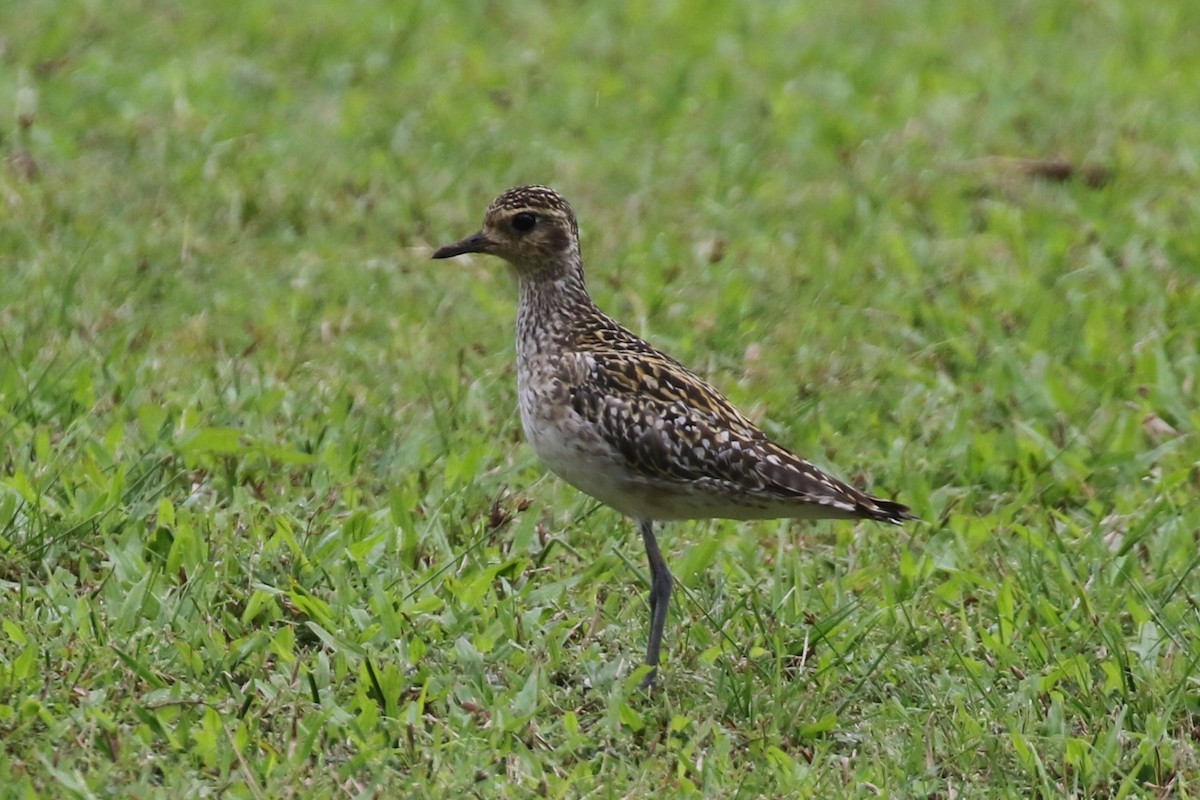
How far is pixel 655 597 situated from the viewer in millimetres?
6699

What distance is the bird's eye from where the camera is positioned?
736 centimetres

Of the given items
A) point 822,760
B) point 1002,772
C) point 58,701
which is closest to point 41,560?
point 58,701

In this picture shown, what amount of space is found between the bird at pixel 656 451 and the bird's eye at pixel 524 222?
49 cm

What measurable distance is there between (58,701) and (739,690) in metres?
2.11

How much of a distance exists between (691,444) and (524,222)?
1.21 meters

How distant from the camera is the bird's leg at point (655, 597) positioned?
651 cm

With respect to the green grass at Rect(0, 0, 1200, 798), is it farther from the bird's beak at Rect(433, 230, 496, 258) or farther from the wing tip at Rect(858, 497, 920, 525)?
the bird's beak at Rect(433, 230, 496, 258)

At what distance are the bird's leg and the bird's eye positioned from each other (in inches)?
48.7

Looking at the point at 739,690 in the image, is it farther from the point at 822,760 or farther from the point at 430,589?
the point at 430,589

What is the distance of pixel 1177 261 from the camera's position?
1055 centimetres

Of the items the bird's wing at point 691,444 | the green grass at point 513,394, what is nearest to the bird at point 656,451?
the bird's wing at point 691,444

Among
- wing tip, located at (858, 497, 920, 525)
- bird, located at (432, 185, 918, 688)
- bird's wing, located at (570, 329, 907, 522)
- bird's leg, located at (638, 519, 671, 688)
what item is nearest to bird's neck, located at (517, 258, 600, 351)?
bird, located at (432, 185, 918, 688)

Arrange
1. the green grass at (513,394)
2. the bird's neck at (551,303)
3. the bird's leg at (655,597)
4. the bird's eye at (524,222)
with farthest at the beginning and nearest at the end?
the bird's eye at (524,222)
the bird's neck at (551,303)
the bird's leg at (655,597)
the green grass at (513,394)

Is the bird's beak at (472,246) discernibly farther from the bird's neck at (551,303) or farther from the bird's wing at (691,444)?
the bird's wing at (691,444)
